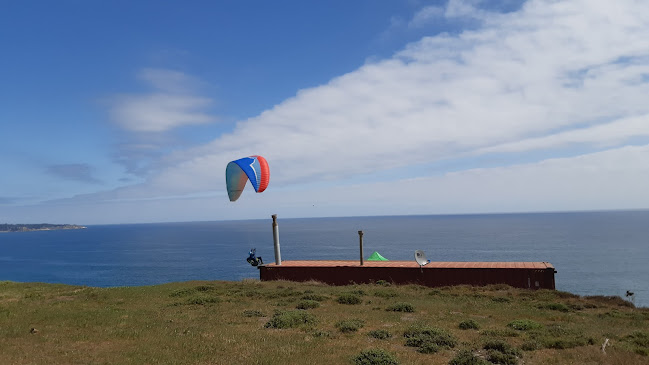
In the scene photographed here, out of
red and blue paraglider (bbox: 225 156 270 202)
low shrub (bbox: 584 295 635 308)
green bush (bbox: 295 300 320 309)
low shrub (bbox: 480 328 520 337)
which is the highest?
red and blue paraglider (bbox: 225 156 270 202)

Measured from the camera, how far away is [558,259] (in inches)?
3782

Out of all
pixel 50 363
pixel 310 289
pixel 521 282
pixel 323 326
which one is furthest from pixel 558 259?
pixel 50 363

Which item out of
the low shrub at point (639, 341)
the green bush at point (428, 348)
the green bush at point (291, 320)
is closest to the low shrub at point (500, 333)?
the green bush at point (428, 348)

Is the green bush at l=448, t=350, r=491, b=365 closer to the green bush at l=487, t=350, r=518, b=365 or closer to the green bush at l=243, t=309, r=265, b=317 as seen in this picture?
the green bush at l=487, t=350, r=518, b=365

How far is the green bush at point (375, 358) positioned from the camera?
10305 millimetres

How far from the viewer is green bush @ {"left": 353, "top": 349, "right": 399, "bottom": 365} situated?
33.8 feet

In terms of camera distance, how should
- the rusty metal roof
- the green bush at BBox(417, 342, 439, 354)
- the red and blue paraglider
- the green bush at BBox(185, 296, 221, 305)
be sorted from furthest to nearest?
the red and blue paraglider, the rusty metal roof, the green bush at BBox(185, 296, 221, 305), the green bush at BBox(417, 342, 439, 354)

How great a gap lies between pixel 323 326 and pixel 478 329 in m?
5.44

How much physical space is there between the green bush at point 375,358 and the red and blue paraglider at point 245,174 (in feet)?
59.3

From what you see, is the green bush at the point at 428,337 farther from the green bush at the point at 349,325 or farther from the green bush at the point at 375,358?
the green bush at the point at 375,358

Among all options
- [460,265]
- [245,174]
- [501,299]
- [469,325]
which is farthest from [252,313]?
[460,265]

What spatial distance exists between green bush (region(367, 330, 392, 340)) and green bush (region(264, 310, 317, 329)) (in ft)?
8.88

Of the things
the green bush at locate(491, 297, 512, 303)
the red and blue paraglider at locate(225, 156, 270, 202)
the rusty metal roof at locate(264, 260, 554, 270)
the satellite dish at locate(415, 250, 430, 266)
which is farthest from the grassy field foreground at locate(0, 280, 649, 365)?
the red and blue paraglider at locate(225, 156, 270, 202)

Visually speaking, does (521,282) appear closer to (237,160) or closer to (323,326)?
(323,326)
